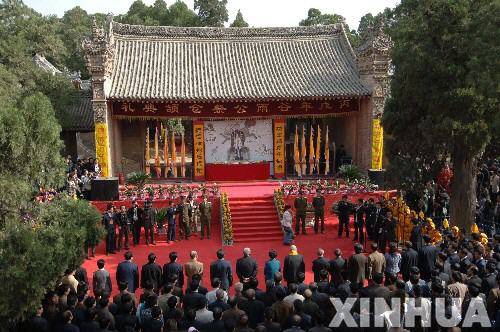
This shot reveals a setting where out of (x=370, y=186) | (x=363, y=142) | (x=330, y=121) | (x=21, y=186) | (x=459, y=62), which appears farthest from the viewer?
(x=330, y=121)

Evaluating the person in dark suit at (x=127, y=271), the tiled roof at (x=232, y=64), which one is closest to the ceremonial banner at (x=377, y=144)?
the tiled roof at (x=232, y=64)

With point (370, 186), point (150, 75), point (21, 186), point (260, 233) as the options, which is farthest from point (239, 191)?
point (21, 186)

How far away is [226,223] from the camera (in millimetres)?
16984

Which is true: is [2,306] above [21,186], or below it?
below

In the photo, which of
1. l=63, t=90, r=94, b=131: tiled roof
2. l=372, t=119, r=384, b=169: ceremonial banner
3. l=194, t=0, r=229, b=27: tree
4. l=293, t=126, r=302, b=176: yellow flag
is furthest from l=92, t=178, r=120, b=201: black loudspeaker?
l=194, t=0, r=229, b=27: tree

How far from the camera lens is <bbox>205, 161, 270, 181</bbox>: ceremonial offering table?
74.7ft

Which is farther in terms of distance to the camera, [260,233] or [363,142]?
[363,142]

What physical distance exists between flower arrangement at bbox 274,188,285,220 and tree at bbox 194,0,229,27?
37.0 meters

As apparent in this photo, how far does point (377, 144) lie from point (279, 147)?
4.31 metres

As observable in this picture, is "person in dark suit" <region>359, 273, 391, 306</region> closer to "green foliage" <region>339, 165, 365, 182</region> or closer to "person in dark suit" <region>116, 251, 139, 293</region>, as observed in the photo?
"person in dark suit" <region>116, 251, 139, 293</region>

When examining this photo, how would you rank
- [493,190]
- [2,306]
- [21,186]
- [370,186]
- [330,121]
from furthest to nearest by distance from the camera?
[330,121], [370,186], [493,190], [21,186], [2,306]

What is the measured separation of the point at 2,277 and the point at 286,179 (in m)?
16.6

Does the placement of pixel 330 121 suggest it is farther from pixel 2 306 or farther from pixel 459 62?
pixel 2 306

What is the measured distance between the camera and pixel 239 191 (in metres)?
20.2
